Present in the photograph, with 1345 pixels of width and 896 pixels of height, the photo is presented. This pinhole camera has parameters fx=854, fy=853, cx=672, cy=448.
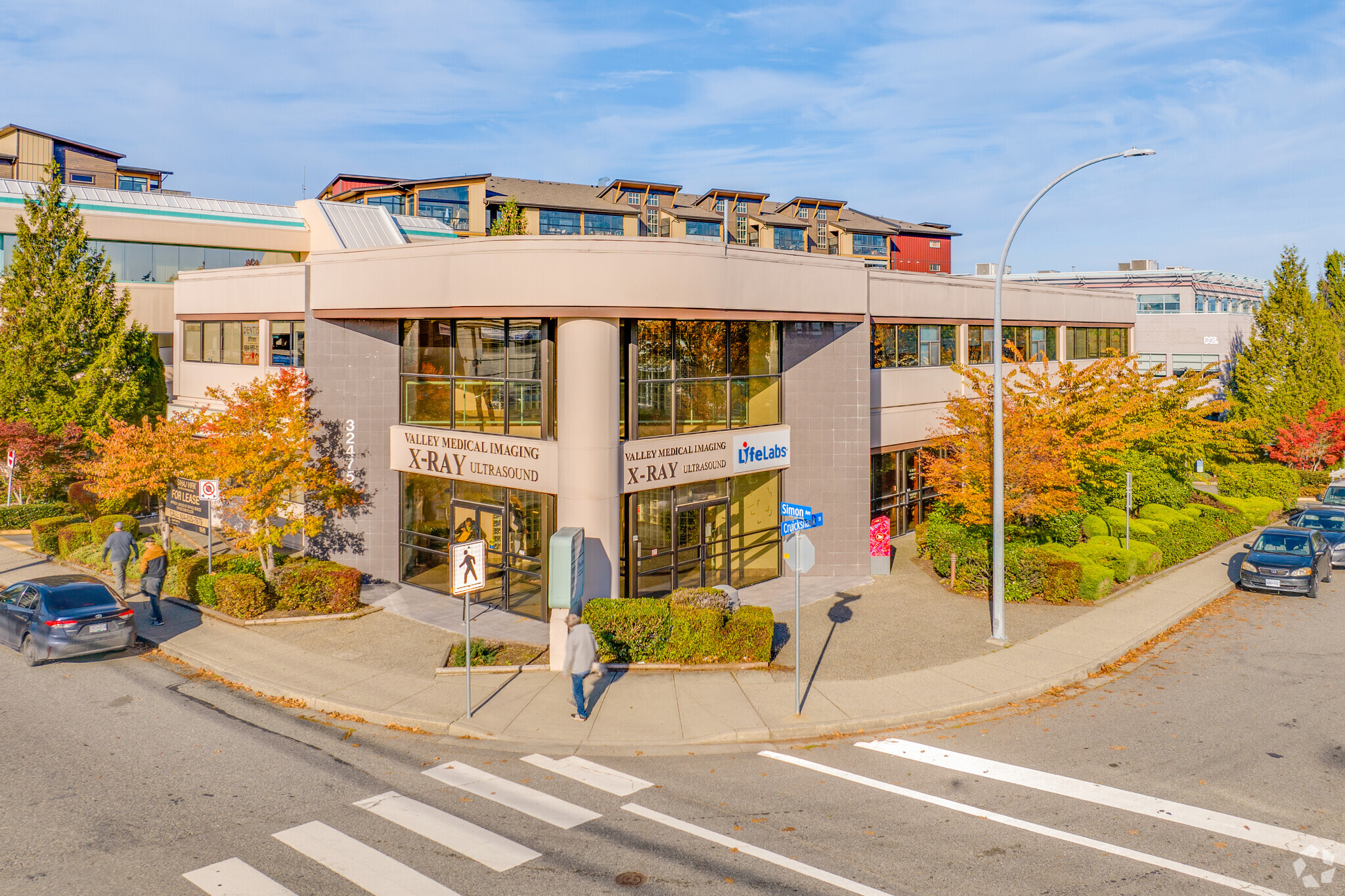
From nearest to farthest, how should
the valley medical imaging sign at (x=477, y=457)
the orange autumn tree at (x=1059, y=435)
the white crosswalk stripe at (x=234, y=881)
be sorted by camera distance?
the white crosswalk stripe at (x=234, y=881)
the valley medical imaging sign at (x=477, y=457)
the orange autumn tree at (x=1059, y=435)

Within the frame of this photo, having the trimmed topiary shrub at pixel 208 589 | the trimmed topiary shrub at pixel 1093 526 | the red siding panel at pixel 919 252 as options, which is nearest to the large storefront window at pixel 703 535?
the trimmed topiary shrub at pixel 208 589

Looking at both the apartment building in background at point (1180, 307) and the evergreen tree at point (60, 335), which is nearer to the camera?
the evergreen tree at point (60, 335)

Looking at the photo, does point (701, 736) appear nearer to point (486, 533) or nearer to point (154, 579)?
point (486, 533)

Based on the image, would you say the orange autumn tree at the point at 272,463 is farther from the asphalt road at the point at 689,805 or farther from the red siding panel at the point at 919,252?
the red siding panel at the point at 919,252

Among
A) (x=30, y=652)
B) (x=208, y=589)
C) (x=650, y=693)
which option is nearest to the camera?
Result: (x=650, y=693)

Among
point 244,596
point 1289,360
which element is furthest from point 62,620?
point 1289,360

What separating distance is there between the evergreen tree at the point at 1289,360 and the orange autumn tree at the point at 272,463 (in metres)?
40.9

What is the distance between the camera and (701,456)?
19.9m

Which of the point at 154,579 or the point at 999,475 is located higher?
the point at 999,475

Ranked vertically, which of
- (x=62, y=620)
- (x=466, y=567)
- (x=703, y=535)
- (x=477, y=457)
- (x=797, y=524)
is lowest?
(x=62, y=620)

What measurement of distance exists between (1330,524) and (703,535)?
19.5 meters

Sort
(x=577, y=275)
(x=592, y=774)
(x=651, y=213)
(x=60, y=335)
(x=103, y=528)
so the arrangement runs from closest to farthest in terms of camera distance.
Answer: (x=592, y=774) < (x=577, y=275) < (x=103, y=528) < (x=60, y=335) < (x=651, y=213)

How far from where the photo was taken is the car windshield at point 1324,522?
25188mm

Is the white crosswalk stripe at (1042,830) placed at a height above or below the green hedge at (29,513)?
below
